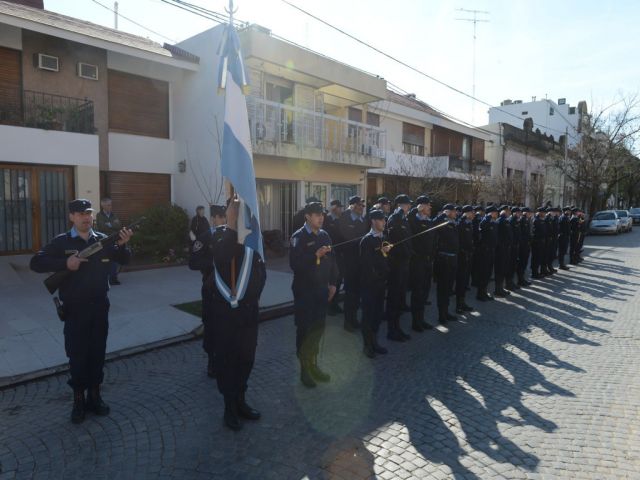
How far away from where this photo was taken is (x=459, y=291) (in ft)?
26.2

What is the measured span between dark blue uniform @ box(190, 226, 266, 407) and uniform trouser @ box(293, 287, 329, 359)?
34.7 inches

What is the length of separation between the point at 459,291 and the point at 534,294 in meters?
2.80

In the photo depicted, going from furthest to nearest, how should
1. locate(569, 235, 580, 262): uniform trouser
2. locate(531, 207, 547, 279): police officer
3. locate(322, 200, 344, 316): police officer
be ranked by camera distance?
locate(569, 235, 580, 262): uniform trouser < locate(531, 207, 547, 279): police officer < locate(322, 200, 344, 316): police officer

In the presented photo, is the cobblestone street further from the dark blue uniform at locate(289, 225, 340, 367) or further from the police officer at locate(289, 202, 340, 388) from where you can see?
the dark blue uniform at locate(289, 225, 340, 367)

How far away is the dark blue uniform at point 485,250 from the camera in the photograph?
8.95 meters

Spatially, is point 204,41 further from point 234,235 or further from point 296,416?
point 296,416

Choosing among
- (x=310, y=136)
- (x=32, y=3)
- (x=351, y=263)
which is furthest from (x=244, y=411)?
(x=32, y=3)

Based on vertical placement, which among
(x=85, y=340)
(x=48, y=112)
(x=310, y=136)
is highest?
(x=310, y=136)

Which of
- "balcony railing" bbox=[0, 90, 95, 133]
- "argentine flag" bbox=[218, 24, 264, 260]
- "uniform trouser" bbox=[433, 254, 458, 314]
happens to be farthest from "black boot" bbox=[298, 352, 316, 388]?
"balcony railing" bbox=[0, 90, 95, 133]

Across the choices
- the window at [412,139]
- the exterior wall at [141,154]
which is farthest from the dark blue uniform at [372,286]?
the window at [412,139]

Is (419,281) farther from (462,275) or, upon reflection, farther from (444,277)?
(462,275)

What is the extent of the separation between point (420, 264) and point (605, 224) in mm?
25675

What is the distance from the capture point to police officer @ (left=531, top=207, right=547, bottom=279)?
38.1 ft

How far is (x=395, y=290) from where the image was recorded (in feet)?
→ 20.8
